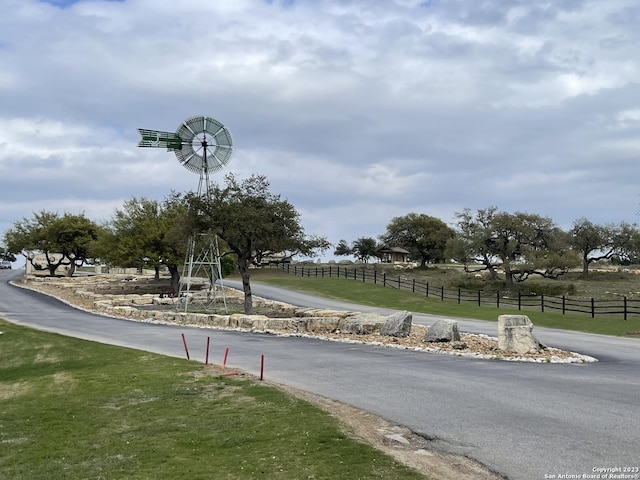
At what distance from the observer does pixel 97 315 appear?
101 ft

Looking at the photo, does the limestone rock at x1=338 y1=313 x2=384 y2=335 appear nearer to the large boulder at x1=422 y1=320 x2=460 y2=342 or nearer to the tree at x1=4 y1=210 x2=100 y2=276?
the large boulder at x1=422 y1=320 x2=460 y2=342

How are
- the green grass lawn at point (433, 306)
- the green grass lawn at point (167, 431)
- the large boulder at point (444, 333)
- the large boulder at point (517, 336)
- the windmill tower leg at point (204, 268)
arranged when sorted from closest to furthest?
the green grass lawn at point (167, 431) → the large boulder at point (517, 336) → the large boulder at point (444, 333) → the green grass lawn at point (433, 306) → the windmill tower leg at point (204, 268)

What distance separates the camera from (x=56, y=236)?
6378 cm

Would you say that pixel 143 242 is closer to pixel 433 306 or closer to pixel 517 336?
pixel 433 306

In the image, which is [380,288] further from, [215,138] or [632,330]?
[632,330]

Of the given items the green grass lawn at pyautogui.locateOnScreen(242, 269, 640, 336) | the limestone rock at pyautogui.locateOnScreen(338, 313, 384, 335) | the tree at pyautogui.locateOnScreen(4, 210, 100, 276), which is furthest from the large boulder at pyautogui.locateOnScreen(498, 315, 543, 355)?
the tree at pyautogui.locateOnScreen(4, 210, 100, 276)

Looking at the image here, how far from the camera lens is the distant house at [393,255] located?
92.5m

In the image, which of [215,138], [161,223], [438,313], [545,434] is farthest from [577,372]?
[161,223]

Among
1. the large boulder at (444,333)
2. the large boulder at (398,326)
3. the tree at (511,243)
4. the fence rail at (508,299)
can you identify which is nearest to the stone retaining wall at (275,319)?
the large boulder at (398,326)

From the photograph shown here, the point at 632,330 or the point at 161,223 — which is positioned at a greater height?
the point at 161,223

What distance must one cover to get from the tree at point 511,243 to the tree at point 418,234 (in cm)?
2283

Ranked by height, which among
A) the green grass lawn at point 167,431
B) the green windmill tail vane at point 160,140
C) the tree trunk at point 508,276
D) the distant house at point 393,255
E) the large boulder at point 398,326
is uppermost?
the green windmill tail vane at point 160,140

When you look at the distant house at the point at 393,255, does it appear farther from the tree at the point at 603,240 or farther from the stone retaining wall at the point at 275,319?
the stone retaining wall at the point at 275,319

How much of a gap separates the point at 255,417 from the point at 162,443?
1517mm
